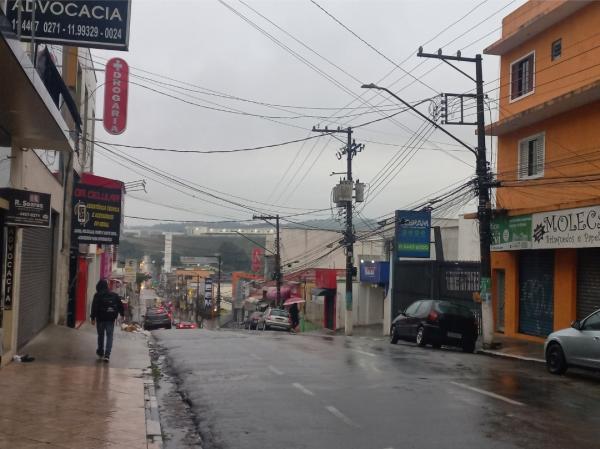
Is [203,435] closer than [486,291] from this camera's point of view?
Yes

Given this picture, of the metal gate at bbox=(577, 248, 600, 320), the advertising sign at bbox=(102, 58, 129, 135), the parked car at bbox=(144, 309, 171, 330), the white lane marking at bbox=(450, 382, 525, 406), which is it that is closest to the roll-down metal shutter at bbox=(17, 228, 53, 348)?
the advertising sign at bbox=(102, 58, 129, 135)

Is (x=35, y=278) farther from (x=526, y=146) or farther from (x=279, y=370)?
(x=526, y=146)

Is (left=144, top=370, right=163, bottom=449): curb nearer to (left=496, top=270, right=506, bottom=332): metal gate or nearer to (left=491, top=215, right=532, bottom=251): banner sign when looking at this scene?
(left=491, top=215, right=532, bottom=251): banner sign

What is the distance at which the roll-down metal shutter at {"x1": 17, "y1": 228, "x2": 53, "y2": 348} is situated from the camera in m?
14.9

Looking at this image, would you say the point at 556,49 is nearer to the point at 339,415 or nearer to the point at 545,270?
the point at 545,270

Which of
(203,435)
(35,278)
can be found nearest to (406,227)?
(35,278)

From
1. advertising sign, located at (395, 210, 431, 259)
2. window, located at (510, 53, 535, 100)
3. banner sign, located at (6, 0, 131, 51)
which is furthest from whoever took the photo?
advertising sign, located at (395, 210, 431, 259)

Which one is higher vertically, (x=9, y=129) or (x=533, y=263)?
(x=9, y=129)

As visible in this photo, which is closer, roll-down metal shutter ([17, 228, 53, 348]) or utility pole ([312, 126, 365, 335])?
roll-down metal shutter ([17, 228, 53, 348])

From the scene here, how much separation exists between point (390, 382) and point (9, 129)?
25.5 feet

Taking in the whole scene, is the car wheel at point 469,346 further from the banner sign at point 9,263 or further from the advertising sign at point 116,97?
the advertising sign at point 116,97

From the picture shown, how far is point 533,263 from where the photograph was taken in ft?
75.0

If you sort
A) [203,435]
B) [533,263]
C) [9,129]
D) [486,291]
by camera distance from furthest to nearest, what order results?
[533,263] → [486,291] → [9,129] → [203,435]

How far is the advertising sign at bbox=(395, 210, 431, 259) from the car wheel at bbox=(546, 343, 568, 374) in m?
15.9
